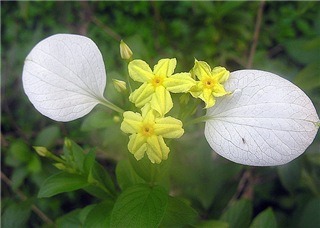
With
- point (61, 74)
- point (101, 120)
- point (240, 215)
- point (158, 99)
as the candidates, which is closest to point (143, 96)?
point (158, 99)

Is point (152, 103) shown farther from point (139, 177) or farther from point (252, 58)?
point (252, 58)

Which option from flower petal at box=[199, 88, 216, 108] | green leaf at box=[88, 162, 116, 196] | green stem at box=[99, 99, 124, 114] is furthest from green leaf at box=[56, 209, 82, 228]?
flower petal at box=[199, 88, 216, 108]

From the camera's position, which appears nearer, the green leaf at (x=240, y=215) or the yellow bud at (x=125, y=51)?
the yellow bud at (x=125, y=51)

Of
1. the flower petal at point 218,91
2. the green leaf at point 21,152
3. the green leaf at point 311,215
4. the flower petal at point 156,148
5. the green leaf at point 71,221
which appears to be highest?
the flower petal at point 218,91

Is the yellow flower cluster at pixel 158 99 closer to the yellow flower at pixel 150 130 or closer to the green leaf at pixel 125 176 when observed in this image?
the yellow flower at pixel 150 130

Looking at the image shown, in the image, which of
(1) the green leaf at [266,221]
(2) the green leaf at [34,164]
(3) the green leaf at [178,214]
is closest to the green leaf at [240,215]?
(1) the green leaf at [266,221]

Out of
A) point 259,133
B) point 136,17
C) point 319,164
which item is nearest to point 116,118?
point 259,133

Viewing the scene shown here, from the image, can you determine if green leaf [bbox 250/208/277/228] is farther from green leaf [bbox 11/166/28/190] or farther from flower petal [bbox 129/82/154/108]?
green leaf [bbox 11/166/28/190]
